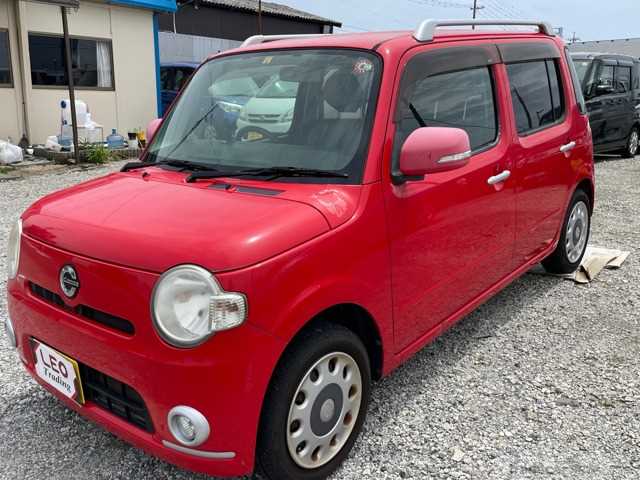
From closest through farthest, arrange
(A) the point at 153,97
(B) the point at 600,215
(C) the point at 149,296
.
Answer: (C) the point at 149,296, (B) the point at 600,215, (A) the point at 153,97

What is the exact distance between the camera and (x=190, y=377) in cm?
185

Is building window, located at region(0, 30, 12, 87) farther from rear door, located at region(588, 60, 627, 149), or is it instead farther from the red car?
rear door, located at region(588, 60, 627, 149)

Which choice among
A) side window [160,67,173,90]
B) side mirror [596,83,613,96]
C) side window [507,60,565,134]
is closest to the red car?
side window [507,60,565,134]

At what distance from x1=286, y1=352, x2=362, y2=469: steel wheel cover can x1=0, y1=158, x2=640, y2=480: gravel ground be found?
0.17 meters

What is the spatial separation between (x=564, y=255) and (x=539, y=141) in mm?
1208

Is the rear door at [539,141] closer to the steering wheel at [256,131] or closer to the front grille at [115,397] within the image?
the steering wheel at [256,131]

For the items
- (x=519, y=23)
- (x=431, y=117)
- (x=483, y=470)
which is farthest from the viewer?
(x=519, y=23)

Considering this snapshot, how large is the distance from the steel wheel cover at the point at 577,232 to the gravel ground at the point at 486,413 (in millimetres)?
559

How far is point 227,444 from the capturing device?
192 centimetres

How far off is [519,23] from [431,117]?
151cm

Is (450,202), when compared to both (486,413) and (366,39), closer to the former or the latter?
(366,39)

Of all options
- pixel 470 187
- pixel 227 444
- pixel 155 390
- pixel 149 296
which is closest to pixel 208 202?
pixel 149 296

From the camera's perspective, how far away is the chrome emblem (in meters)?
2.08

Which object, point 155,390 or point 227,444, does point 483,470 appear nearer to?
point 227,444
